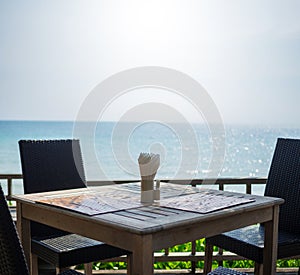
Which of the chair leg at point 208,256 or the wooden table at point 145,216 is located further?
the chair leg at point 208,256

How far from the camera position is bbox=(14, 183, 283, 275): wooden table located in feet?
5.73

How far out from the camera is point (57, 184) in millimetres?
2943

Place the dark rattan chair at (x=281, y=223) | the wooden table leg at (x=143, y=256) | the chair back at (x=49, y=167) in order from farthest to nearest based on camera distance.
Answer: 1. the chair back at (x=49, y=167)
2. the dark rattan chair at (x=281, y=223)
3. the wooden table leg at (x=143, y=256)

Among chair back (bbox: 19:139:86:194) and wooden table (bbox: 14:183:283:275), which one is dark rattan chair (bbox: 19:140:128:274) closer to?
chair back (bbox: 19:139:86:194)

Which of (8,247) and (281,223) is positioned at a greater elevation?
(8,247)

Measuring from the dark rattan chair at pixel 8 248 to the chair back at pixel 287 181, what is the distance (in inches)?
76.0

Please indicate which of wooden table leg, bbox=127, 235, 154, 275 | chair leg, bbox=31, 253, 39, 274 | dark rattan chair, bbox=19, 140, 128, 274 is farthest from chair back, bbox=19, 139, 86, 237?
wooden table leg, bbox=127, 235, 154, 275

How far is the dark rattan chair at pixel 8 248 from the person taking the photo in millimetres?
1338

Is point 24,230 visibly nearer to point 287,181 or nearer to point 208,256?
point 208,256

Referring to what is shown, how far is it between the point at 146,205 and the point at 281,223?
114 cm

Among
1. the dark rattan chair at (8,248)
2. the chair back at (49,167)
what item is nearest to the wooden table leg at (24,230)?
the chair back at (49,167)

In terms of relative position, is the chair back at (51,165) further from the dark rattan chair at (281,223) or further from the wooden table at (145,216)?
the dark rattan chair at (281,223)

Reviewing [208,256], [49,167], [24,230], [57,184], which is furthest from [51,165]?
[208,256]

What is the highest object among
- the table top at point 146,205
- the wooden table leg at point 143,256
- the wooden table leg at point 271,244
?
the table top at point 146,205
